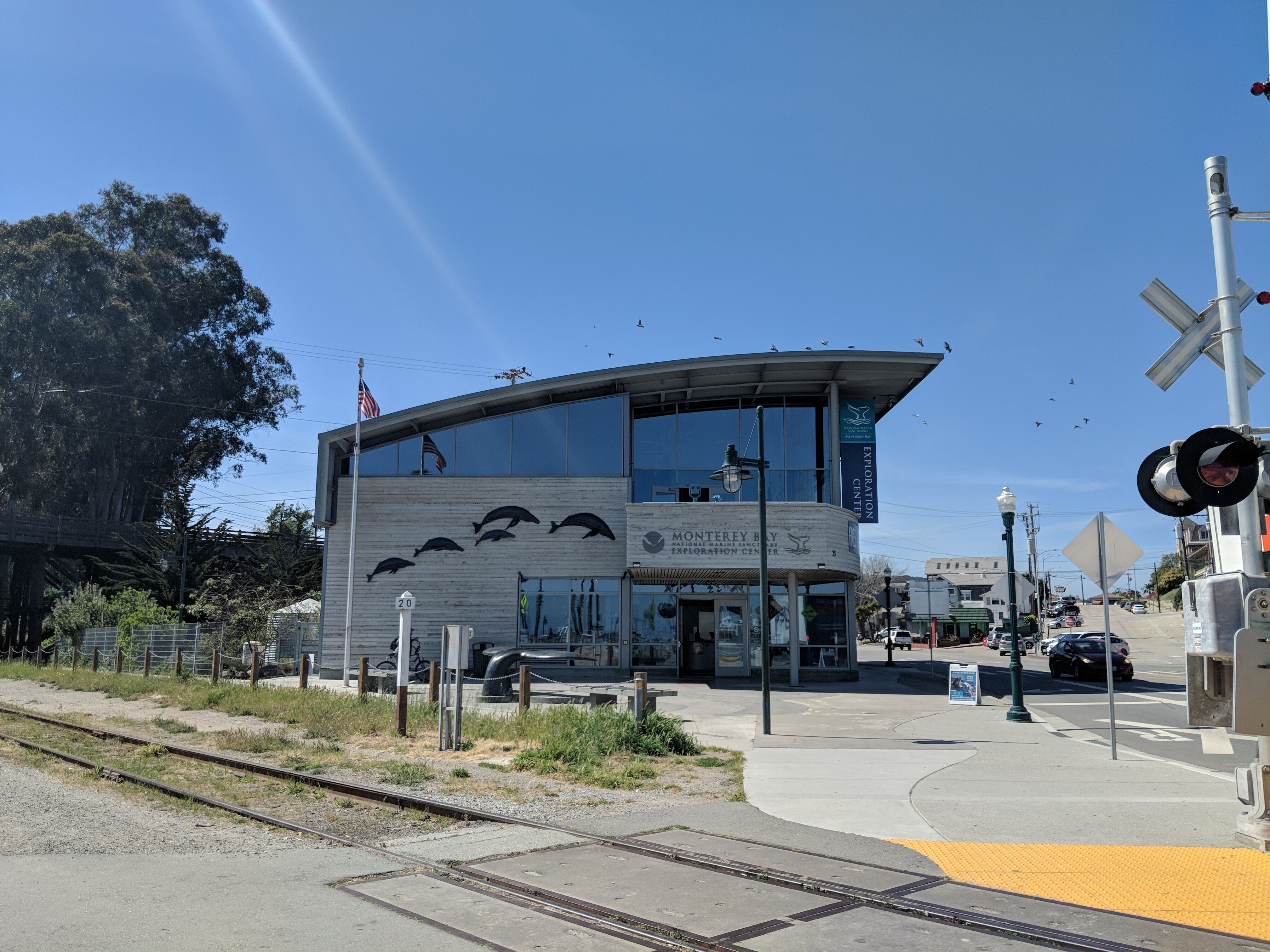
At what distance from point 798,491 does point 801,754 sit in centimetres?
1800

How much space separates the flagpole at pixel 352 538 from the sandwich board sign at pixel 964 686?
1663 centimetres

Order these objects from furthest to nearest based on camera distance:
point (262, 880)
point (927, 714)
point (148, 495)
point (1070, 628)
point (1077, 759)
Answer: point (1070, 628), point (148, 495), point (927, 714), point (1077, 759), point (262, 880)

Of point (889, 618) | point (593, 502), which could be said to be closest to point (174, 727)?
point (593, 502)

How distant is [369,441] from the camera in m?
31.3

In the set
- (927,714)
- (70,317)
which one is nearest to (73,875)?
(927,714)

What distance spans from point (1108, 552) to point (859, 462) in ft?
62.4

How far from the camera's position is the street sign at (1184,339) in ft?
24.3

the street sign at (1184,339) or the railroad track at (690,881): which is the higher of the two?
the street sign at (1184,339)

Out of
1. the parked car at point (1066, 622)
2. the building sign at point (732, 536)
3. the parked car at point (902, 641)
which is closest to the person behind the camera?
the building sign at point (732, 536)

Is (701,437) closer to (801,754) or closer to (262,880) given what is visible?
(801,754)

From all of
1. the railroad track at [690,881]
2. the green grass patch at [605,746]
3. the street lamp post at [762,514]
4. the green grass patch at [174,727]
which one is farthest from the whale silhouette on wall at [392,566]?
the railroad track at [690,881]

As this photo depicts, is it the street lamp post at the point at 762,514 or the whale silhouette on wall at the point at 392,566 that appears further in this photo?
the whale silhouette on wall at the point at 392,566

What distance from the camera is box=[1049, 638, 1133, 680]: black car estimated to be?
29.8 metres

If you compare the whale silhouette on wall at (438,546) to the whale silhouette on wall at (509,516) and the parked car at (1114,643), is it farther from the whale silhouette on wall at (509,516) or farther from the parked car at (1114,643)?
the parked car at (1114,643)
